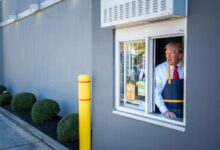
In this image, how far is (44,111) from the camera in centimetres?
800

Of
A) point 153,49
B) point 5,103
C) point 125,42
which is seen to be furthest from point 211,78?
point 5,103

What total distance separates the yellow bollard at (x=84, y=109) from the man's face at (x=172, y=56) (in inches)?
68.7

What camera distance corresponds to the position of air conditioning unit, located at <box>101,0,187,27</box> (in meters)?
3.41

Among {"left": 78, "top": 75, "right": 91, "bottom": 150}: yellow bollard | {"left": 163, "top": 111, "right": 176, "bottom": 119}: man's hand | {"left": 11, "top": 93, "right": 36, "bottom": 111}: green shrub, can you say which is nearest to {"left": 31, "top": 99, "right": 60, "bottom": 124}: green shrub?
{"left": 11, "top": 93, "right": 36, "bottom": 111}: green shrub

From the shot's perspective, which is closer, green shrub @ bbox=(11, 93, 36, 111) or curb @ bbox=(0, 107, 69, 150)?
curb @ bbox=(0, 107, 69, 150)

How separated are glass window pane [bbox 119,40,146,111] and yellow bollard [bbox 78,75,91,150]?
73cm

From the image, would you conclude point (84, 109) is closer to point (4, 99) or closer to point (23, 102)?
point (23, 102)

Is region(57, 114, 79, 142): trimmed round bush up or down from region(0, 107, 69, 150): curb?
up

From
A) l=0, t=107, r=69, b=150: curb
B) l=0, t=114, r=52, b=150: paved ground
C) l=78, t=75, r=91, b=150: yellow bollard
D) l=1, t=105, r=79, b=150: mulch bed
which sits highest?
l=78, t=75, r=91, b=150: yellow bollard

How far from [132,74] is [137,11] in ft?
3.51

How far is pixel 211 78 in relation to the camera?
321 cm

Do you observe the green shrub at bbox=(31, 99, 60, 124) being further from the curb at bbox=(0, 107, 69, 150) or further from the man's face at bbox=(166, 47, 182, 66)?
the man's face at bbox=(166, 47, 182, 66)

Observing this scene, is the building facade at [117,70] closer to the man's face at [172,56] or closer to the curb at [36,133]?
the man's face at [172,56]

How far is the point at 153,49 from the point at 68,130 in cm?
296
